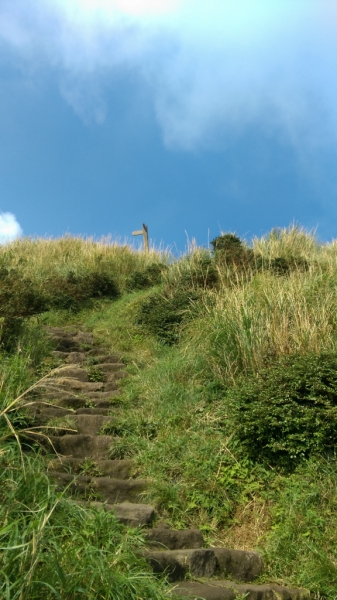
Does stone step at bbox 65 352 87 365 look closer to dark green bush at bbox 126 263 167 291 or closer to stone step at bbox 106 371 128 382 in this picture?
stone step at bbox 106 371 128 382

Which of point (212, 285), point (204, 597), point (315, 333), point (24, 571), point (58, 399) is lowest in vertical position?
point (204, 597)

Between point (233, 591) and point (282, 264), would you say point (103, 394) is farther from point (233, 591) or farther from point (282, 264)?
point (282, 264)

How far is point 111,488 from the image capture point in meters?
5.55

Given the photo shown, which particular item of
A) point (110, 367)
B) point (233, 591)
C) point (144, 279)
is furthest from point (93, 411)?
point (144, 279)

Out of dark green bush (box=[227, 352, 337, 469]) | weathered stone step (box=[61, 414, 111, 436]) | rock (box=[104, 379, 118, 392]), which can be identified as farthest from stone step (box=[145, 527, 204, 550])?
rock (box=[104, 379, 118, 392])

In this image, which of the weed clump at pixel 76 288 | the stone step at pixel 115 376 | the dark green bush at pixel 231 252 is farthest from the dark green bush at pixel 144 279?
the stone step at pixel 115 376

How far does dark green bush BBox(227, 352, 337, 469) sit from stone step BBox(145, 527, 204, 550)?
122 centimetres

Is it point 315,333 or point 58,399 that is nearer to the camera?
point 315,333

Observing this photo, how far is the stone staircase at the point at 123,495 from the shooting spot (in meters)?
4.39

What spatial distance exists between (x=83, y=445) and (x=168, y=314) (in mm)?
4424

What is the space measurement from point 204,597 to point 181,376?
3.82 m

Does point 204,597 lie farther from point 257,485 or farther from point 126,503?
point 257,485

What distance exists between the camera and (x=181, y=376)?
771 cm

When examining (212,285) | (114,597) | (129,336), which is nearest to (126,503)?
(114,597)
